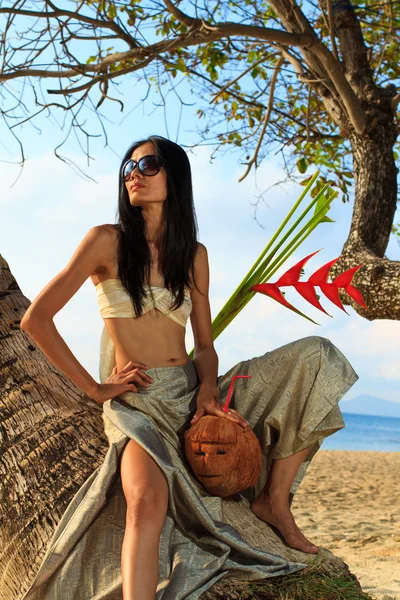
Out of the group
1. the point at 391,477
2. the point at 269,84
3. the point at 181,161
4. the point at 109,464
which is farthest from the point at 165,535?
the point at 391,477

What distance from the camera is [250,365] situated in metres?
3.10

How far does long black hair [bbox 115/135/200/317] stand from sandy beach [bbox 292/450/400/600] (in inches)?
86.8


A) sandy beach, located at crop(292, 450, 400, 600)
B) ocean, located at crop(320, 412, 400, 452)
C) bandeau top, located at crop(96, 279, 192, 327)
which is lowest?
ocean, located at crop(320, 412, 400, 452)

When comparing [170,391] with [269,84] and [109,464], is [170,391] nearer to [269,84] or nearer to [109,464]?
[109,464]

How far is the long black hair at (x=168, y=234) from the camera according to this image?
2.96m

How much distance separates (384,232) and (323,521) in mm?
2767

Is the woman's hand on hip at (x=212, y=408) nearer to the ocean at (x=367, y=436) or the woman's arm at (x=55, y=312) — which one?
the woman's arm at (x=55, y=312)

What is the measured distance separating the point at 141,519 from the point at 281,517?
30.8 inches

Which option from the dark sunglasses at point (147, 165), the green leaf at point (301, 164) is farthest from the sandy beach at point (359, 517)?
the green leaf at point (301, 164)

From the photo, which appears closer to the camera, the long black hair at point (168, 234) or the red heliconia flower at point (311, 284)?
the long black hair at point (168, 234)

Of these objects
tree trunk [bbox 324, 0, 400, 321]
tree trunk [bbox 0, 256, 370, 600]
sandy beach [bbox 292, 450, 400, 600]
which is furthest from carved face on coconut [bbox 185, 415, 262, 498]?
tree trunk [bbox 324, 0, 400, 321]

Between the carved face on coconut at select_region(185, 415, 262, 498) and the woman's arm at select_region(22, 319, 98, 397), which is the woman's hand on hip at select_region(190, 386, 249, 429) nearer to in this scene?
the carved face on coconut at select_region(185, 415, 262, 498)

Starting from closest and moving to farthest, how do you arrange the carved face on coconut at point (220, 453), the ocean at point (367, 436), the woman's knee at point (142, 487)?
the woman's knee at point (142, 487) < the carved face on coconut at point (220, 453) < the ocean at point (367, 436)

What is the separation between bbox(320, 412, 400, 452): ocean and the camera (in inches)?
1369
